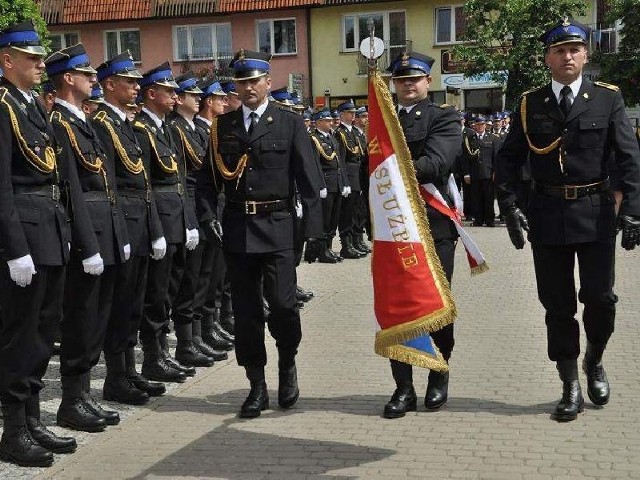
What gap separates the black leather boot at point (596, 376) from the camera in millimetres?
6477

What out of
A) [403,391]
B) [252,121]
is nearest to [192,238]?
[252,121]

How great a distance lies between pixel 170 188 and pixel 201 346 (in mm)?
1434

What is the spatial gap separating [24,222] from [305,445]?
1976 millimetres

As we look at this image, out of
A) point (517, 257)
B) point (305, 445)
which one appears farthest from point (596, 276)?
point (517, 257)

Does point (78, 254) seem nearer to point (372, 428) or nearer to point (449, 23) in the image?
point (372, 428)

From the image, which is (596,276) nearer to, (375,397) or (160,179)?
(375,397)

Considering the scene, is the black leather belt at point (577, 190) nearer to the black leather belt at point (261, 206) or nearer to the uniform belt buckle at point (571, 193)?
the uniform belt buckle at point (571, 193)

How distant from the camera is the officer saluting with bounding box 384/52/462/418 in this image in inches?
251

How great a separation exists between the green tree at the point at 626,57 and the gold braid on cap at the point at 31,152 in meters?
31.9

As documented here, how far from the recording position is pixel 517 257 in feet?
49.7

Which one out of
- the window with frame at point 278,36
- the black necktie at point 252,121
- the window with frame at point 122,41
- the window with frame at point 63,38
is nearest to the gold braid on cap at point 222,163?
the black necktie at point 252,121

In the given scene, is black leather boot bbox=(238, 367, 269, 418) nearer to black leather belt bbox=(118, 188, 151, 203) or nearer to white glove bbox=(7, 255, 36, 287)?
black leather belt bbox=(118, 188, 151, 203)

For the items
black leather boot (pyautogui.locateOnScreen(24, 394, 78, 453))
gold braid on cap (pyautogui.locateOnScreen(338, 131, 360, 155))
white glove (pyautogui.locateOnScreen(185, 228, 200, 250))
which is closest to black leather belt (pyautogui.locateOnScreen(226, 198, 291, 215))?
white glove (pyautogui.locateOnScreen(185, 228, 200, 250))

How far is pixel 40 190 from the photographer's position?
5.59m
